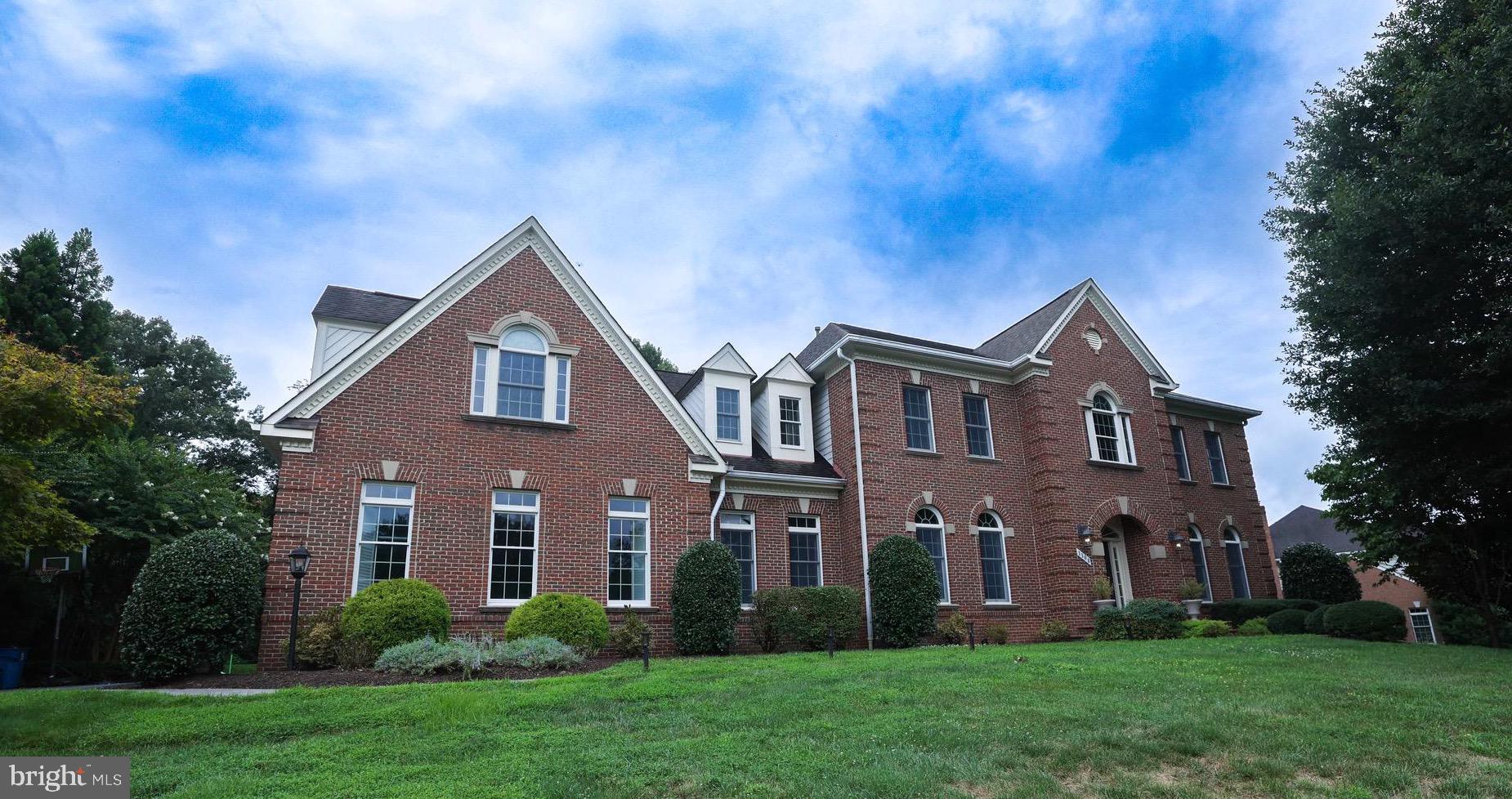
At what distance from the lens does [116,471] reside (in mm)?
18812

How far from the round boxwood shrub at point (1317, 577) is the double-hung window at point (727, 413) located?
56.0ft

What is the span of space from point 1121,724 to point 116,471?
852 inches

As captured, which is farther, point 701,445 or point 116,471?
point 116,471

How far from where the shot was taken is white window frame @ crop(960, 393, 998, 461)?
21578 millimetres

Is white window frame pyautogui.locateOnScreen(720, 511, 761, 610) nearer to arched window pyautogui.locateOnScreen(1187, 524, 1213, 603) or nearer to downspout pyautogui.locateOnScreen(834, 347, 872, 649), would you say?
downspout pyautogui.locateOnScreen(834, 347, 872, 649)

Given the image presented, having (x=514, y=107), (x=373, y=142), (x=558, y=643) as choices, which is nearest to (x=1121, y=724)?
(x=558, y=643)

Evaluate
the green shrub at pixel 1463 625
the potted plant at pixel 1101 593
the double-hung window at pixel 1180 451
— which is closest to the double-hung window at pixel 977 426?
the potted plant at pixel 1101 593

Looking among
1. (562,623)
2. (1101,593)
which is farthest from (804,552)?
(1101,593)

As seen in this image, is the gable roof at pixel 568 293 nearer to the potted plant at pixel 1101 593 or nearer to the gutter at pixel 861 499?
the gutter at pixel 861 499

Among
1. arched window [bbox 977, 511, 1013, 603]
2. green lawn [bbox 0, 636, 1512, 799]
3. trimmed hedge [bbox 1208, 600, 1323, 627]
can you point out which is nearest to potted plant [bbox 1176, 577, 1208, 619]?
trimmed hedge [bbox 1208, 600, 1323, 627]

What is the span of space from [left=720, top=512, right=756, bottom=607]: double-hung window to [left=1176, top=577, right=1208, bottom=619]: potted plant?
11.7 m

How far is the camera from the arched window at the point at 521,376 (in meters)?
16.2

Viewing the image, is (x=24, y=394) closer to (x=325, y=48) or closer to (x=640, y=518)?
(x=325, y=48)

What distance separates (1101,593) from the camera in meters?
20.5
